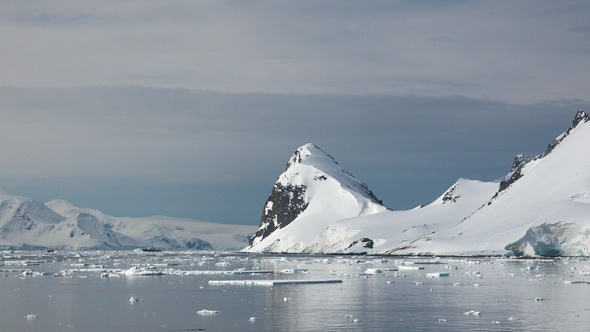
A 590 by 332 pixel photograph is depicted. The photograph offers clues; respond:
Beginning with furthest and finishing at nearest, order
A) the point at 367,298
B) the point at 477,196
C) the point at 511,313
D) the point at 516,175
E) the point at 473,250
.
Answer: the point at 477,196
the point at 516,175
the point at 473,250
the point at 367,298
the point at 511,313

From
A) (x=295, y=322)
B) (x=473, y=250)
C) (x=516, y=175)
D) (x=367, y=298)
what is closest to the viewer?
(x=295, y=322)

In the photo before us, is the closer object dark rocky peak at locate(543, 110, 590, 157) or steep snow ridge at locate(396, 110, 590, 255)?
steep snow ridge at locate(396, 110, 590, 255)

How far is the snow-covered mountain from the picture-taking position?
99875mm

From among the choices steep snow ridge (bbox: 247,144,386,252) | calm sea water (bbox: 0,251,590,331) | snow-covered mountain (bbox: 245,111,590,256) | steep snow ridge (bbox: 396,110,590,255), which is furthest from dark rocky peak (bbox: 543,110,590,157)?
calm sea water (bbox: 0,251,590,331)

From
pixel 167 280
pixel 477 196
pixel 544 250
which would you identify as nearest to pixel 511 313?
pixel 167 280

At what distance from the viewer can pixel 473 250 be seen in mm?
112125

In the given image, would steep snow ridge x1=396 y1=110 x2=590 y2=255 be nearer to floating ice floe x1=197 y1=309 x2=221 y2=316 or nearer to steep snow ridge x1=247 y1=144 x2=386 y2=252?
steep snow ridge x1=247 y1=144 x2=386 y2=252

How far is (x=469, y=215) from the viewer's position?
142250 millimetres

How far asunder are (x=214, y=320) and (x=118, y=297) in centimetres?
1195

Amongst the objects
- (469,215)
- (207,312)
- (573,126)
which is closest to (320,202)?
(469,215)

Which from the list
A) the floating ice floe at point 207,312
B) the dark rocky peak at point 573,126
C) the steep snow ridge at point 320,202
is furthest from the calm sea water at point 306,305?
the steep snow ridge at point 320,202

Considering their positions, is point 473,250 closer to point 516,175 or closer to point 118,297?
point 516,175

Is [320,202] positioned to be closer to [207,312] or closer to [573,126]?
[573,126]

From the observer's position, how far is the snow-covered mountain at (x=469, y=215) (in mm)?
99875
